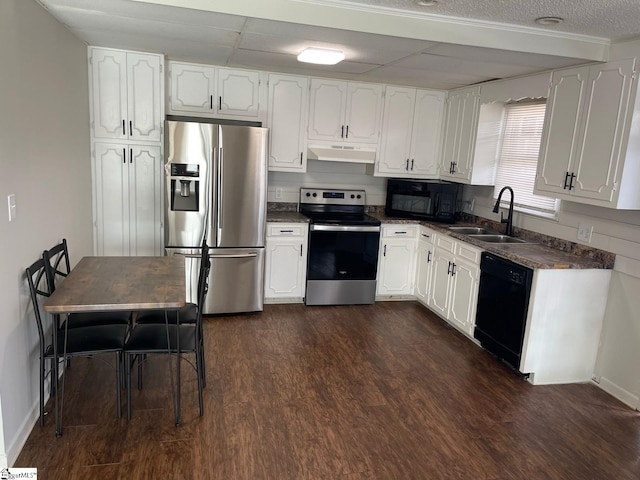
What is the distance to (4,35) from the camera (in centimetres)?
215

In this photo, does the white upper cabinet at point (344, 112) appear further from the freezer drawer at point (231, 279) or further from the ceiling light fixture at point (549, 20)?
the ceiling light fixture at point (549, 20)

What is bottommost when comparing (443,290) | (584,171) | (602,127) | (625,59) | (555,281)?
Answer: (443,290)

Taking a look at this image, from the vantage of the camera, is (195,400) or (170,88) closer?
(195,400)

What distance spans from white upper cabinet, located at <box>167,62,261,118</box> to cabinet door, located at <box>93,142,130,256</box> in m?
0.67

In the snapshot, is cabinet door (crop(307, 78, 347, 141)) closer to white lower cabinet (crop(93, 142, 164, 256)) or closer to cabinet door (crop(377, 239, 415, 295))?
cabinet door (crop(377, 239, 415, 295))

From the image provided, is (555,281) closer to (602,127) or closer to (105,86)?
(602,127)

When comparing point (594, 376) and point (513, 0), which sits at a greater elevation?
point (513, 0)

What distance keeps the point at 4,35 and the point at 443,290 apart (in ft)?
12.3

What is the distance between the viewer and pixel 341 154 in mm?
4785

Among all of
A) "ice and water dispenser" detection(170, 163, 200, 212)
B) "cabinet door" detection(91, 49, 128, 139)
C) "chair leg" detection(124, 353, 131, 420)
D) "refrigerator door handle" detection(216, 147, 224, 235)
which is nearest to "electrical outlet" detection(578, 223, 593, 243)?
"refrigerator door handle" detection(216, 147, 224, 235)

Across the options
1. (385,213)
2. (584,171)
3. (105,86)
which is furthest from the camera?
(385,213)

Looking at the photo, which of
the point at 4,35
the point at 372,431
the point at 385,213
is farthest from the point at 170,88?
the point at 372,431

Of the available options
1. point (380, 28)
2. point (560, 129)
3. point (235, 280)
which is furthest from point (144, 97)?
point (560, 129)

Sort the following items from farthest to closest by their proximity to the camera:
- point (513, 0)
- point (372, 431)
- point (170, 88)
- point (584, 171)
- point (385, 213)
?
1. point (385, 213)
2. point (170, 88)
3. point (584, 171)
4. point (372, 431)
5. point (513, 0)
